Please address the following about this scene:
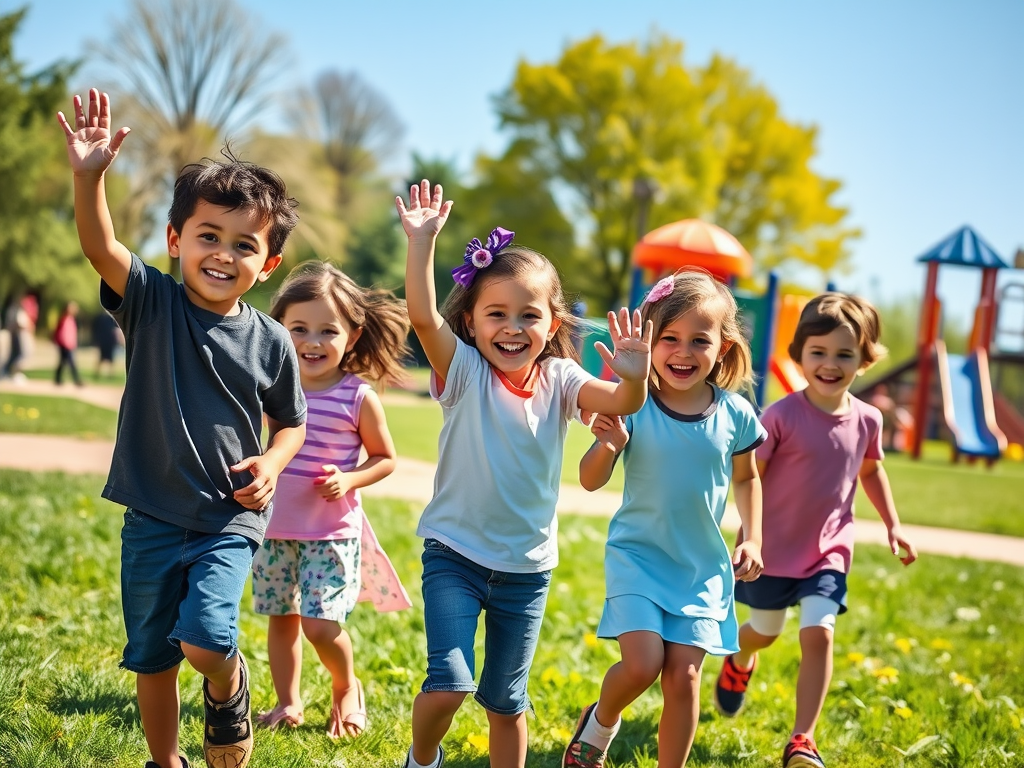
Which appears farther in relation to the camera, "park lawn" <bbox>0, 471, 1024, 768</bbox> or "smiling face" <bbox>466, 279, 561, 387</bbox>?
"park lawn" <bbox>0, 471, 1024, 768</bbox>

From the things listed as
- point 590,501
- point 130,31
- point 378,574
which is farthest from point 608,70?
point 378,574

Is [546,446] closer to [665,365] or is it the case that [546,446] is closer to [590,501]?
[665,365]

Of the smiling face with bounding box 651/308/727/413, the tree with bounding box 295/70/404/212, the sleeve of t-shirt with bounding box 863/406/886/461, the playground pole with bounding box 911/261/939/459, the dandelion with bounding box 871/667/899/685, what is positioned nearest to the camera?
the smiling face with bounding box 651/308/727/413

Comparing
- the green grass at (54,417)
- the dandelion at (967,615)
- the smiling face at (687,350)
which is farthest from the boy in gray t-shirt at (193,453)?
the green grass at (54,417)

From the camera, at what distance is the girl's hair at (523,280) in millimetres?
3211

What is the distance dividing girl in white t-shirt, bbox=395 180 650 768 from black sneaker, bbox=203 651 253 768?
53cm

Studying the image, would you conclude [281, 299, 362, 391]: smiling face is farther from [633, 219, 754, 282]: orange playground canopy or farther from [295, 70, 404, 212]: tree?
[295, 70, 404, 212]: tree

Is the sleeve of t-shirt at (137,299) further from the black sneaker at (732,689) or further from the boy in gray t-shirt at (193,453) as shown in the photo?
the black sneaker at (732,689)

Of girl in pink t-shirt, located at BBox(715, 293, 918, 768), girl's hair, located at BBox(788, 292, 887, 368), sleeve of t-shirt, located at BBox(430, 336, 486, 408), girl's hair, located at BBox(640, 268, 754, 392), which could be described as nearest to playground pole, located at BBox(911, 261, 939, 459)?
girl's hair, located at BBox(788, 292, 887, 368)

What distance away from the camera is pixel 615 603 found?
3.35m

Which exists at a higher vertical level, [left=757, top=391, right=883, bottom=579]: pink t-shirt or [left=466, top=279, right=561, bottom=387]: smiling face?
[left=466, top=279, right=561, bottom=387]: smiling face

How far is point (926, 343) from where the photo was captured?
1989 centimetres

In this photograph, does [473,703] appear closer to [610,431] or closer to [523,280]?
[610,431]

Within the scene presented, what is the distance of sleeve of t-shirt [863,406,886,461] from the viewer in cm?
424
